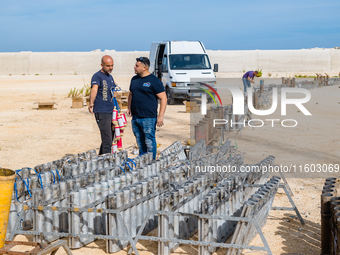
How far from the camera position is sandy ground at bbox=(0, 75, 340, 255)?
4.96 metres

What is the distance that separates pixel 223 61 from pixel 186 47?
1374 inches

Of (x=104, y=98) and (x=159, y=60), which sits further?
(x=159, y=60)

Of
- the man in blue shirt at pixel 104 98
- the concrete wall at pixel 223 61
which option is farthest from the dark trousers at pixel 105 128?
the concrete wall at pixel 223 61

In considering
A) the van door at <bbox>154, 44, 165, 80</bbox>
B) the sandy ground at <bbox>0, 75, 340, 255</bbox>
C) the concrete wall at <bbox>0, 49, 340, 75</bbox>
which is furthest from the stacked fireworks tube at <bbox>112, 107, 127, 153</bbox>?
the concrete wall at <bbox>0, 49, 340, 75</bbox>

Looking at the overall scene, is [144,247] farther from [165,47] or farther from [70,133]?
[165,47]

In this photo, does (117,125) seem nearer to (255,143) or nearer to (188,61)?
(255,143)

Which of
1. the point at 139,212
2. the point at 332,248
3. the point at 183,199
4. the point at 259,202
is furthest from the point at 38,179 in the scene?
the point at 332,248

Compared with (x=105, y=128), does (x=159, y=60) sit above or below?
above

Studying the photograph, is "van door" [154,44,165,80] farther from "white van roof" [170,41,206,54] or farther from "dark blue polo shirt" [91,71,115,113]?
"dark blue polo shirt" [91,71,115,113]

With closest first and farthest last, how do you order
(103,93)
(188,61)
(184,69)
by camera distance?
(103,93) → (184,69) → (188,61)

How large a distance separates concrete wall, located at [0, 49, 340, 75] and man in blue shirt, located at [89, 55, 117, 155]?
1790 inches

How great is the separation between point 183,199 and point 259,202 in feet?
2.87

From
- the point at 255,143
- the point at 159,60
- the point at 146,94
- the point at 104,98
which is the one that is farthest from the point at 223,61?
the point at 146,94

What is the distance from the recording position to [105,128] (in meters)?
6.95
